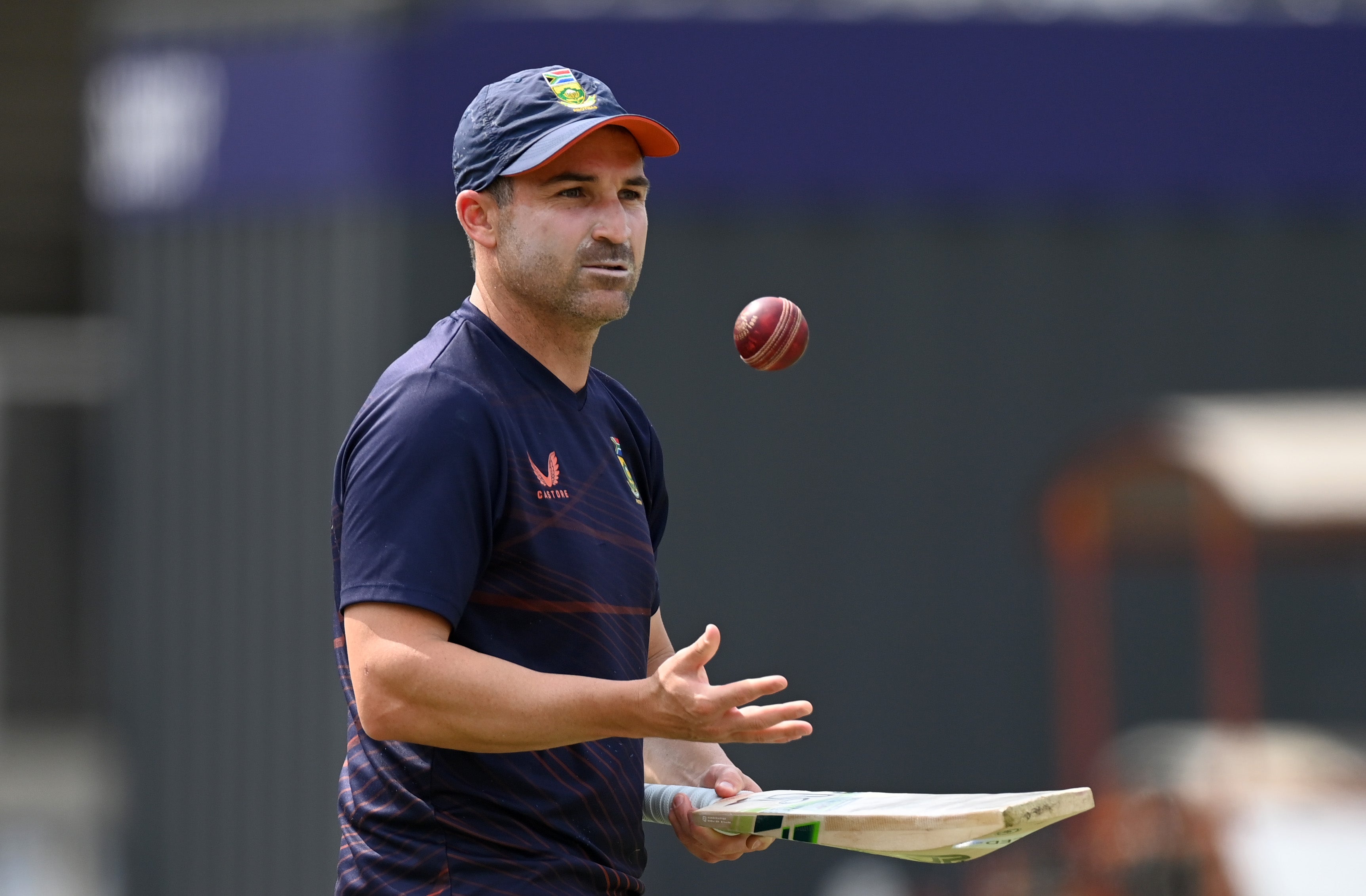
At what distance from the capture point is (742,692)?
254 centimetres

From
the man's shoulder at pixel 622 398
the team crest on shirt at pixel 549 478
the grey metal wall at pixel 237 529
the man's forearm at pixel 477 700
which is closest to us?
the man's forearm at pixel 477 700

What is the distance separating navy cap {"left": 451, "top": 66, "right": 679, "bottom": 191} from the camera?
2.96 meters

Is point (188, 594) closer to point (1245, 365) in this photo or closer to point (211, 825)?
point (211, 825)

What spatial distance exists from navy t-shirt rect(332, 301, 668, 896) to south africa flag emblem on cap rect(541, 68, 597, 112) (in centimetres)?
39

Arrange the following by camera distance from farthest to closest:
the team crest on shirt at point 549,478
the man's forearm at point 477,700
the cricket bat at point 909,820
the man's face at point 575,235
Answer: the man's face at point 575,235, the team crest on shirt at point 549,478, the cricket bat at point 909,820, the man's forearm at point 477,700

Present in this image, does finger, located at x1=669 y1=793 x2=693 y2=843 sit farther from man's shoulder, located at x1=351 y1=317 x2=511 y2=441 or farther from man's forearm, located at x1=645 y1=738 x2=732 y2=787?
man's shoulder, located at x1=351 y1=317 x2=511 y2=441

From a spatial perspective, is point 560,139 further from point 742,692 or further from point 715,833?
point 715,833

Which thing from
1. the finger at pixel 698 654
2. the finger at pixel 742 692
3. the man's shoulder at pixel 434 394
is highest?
the man's shoulder at pixel 434 394

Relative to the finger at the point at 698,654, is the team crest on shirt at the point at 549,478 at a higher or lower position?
higher

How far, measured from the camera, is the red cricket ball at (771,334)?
11.6 ft

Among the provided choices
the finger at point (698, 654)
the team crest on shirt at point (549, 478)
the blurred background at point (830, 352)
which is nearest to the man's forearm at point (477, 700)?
the finger at point (698, 654)

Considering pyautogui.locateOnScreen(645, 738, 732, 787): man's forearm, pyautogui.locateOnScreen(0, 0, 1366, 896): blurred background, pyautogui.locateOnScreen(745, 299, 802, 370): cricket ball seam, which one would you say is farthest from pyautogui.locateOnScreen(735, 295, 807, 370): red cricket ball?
pyautogui.locateOnScreen(0, 0, 1366, 896): blurred background

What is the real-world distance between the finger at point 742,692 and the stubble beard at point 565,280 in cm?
76

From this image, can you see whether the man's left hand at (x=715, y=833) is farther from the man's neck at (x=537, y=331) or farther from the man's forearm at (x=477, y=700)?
the man's neck at (x=537, y=331)
